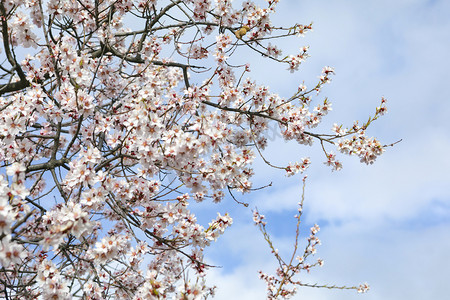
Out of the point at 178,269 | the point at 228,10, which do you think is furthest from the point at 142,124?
the point at 178,269

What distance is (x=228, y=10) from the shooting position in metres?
5.86

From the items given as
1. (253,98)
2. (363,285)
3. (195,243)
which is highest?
(253,98)

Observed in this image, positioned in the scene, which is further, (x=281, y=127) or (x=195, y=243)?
(x=281, y=127)

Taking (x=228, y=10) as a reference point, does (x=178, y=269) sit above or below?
below

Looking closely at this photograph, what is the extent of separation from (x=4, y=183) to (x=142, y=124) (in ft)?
4.12

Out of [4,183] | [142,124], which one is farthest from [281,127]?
[4,183]

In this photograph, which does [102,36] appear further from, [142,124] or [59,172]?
[142,124]

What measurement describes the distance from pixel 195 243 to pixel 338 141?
8.15 ft

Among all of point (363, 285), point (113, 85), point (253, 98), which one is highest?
point (113, 85)

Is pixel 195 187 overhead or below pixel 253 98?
below

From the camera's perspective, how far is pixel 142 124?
3.75 m

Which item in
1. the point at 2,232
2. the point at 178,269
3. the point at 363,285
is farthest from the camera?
the point at 363,285

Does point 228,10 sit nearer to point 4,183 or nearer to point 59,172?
point 59,172

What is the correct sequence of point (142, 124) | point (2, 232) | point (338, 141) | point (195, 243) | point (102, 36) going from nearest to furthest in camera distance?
point (2, 232) < point (142, 124) < point (195, 243) < point (338, 141) < point (102, 36)
